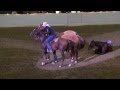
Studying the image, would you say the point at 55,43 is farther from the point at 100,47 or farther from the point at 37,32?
the point at 100,47

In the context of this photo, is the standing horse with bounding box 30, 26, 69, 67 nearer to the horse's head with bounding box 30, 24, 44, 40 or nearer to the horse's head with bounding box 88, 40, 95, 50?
the horse's head with bounding box 30, 24, 44, 40

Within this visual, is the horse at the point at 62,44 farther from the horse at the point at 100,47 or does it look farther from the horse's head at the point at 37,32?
the horse at the point at 100,47

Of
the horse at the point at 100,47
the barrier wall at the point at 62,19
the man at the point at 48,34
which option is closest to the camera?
the barrier wall at the point at 62,19

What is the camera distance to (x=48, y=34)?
5891mm

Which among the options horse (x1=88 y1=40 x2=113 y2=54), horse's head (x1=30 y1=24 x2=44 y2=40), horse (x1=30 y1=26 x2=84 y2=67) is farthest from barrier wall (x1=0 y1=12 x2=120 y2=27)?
horse (x1=88 y1=40 x2=113 y2=54)

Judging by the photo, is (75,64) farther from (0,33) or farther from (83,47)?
(0,33)

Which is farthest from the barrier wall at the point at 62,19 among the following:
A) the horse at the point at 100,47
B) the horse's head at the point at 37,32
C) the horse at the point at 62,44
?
the horse at the point at 100,47

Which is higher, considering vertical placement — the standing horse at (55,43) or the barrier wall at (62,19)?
the barrier wall at (62,19)

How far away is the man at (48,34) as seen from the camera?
5746 millimetres

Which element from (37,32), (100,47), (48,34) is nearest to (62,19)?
(48,34)

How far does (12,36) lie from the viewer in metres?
6.21

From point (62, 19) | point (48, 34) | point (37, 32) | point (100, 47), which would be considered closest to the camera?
point (37, 32)
